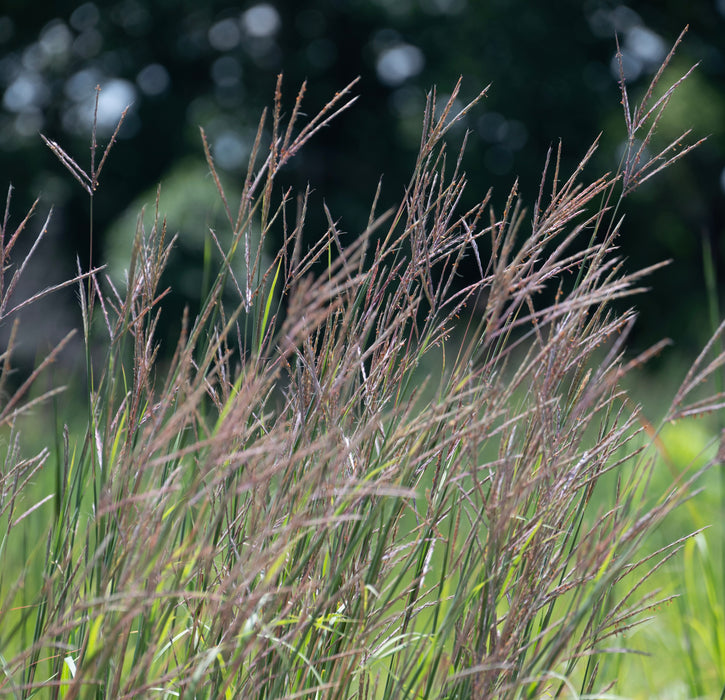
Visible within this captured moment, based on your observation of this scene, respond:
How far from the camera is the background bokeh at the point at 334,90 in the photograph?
10633 mm

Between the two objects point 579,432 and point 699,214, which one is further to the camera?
point 699,214

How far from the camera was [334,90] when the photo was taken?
11016mm

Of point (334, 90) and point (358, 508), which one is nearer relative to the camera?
point (358, 508)

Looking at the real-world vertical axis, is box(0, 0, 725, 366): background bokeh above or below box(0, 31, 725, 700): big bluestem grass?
below

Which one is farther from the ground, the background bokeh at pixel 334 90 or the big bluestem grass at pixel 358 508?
the big bluestem grass at pixel 358 508

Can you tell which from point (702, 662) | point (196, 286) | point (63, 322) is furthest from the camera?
point (63, 322)

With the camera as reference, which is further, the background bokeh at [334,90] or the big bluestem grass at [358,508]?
the background bokeh at [334,90]

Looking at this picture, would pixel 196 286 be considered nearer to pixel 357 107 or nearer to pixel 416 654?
pixel 357 107

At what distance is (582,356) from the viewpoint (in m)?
1.08

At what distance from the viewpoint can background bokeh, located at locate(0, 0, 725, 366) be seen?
10633 millimetres

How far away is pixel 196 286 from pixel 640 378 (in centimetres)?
486

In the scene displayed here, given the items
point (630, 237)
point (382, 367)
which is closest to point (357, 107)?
point (630, 237)

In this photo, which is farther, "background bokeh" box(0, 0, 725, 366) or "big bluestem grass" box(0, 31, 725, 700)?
"background bokeh" box(0, 0, 725, 366)

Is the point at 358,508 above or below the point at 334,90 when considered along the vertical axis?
above
